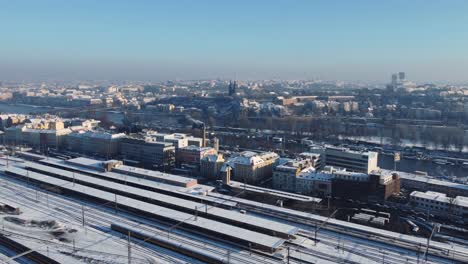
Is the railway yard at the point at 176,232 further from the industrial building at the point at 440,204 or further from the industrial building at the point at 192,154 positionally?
the industrial building at the point at 192,154

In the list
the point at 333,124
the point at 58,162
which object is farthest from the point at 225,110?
the point at 58,162

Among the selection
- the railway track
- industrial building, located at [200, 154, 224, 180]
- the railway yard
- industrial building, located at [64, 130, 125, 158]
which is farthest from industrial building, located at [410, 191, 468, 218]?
industrial building, located at [64, 130, 125, 158]

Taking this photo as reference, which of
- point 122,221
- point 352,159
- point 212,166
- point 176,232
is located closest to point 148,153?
point 212,166

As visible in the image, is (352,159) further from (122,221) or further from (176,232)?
(122,221)

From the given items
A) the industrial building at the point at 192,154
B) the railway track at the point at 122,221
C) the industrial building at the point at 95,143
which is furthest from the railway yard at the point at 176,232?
the industrial building at the point at 95,143

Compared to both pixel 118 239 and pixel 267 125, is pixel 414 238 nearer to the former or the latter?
pixel 118 239

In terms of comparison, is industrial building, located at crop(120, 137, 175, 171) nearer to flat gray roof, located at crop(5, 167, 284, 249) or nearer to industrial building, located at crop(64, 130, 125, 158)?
industrial building, located at crop(64, 130, 125, 158)
